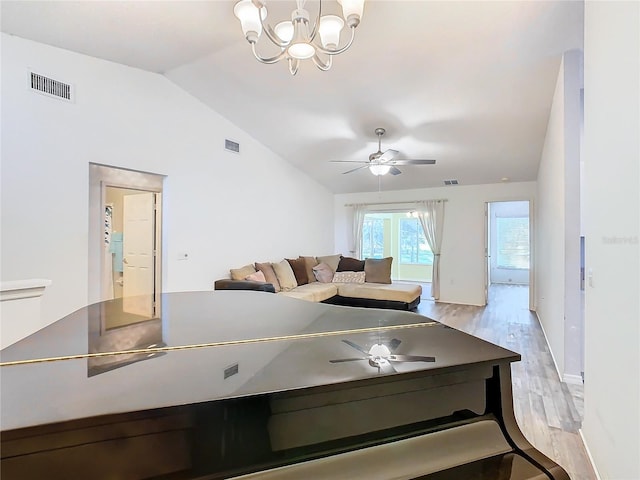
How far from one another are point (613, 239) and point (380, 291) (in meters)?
4.39

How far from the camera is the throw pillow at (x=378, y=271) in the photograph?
255 inches

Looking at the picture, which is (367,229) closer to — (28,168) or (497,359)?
(28,168)

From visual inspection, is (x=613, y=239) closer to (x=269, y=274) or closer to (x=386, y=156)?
(x=386, y=156)

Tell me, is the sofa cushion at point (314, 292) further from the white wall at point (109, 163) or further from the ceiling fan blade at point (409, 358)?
the ceiling fan blade at point (409, 358)

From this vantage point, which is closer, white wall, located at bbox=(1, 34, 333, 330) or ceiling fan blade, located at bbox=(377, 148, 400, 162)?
white wall, located at bbox=(1, 34, 333, 330)

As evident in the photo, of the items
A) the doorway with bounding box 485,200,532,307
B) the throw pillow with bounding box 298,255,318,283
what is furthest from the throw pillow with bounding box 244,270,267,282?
the doorway with bounding box 485,200,532,307

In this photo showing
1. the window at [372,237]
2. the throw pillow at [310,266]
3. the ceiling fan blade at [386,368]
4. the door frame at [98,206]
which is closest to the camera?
the ceiling fan blade at [386,368]

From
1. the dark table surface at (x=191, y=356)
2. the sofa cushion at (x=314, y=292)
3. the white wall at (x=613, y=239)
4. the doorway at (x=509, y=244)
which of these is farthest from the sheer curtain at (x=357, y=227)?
the dark table surface at (x=191, y=356)

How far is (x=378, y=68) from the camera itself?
343cm

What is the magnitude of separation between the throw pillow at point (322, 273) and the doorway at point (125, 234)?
302 centimetres

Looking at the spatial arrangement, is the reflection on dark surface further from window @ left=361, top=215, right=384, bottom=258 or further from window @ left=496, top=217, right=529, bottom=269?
window @ left=496, top=217, right=529, bottom=269

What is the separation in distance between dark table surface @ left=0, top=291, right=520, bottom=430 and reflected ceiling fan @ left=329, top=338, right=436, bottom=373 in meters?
0.03

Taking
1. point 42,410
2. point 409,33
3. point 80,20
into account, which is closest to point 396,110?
point 409,33

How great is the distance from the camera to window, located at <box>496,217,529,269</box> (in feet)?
32.7
